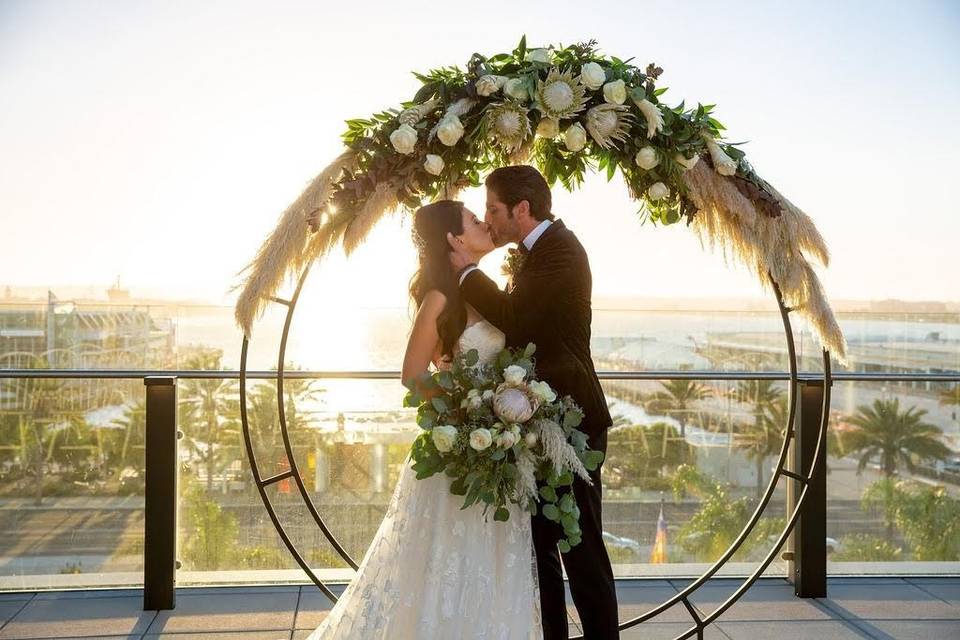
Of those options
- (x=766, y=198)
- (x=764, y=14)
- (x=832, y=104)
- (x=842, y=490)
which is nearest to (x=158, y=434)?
(x=766, y=198)

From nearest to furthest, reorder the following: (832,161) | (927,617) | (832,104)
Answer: (927,617) < (832,104) < (832,161)

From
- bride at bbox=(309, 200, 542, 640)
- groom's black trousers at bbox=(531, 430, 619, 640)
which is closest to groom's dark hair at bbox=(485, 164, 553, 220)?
bride at bbox=(309, 200, 542, 640)

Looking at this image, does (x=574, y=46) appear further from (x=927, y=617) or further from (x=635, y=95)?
(x=927, y=617)

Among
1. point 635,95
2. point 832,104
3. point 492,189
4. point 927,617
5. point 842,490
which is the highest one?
point 832,104

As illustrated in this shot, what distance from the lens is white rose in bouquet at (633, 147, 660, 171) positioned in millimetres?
3506

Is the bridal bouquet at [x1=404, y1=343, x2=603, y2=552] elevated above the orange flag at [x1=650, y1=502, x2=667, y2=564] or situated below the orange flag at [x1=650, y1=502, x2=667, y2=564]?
above

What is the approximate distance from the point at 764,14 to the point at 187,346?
509cm

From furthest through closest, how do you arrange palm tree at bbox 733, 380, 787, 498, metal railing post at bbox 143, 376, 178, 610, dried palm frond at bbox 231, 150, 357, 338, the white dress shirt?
1. palm tree at bbox 733, 380, 787, 498
2. metal railing post at bbox 143, 376, 178, 610
3. dried palm frond at bbox 231, 150, 357, 338
4. the white dress shirt

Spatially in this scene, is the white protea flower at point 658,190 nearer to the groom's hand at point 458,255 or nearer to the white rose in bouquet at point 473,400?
the groom's hand at point 458,255

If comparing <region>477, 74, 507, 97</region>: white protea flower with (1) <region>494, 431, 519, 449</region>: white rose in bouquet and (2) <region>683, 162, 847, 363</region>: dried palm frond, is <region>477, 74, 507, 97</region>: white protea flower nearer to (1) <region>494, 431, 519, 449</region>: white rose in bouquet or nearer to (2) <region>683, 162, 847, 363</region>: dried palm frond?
(2) <region>683, 162, 847, 363</region>: dried palm frond

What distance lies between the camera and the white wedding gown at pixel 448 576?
3242 millimetres

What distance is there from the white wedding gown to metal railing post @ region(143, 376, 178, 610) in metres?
1.28

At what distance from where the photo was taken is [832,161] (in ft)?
67.7

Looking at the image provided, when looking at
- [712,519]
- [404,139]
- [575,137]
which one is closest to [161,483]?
[404,139]
